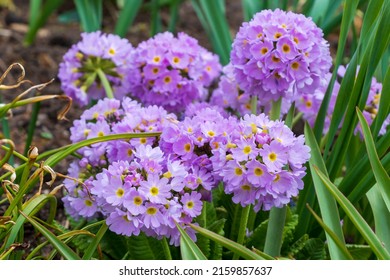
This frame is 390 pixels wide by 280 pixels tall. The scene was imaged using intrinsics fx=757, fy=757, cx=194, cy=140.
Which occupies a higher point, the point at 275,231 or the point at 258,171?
the point at 258,171

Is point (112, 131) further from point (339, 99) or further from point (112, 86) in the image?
point (339, 99)

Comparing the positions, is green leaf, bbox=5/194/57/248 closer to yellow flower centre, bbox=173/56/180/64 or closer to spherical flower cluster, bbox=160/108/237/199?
spherical flower cluster, bbox=160/108/237/199

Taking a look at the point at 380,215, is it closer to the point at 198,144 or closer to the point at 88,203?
the point at 198,144

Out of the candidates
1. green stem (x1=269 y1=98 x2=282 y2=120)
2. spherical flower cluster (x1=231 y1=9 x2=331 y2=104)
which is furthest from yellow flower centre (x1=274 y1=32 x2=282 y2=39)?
green stem (x1=269 y1=98 x2=282 y2=120)

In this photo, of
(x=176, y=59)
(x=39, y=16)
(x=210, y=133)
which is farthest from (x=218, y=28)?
(x=210, y=133)

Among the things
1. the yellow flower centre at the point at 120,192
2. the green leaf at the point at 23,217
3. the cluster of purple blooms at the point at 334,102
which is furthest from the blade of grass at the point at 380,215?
the green leaf at the point at 23,217

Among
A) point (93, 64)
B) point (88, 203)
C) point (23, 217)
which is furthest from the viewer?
point (93, 64)
